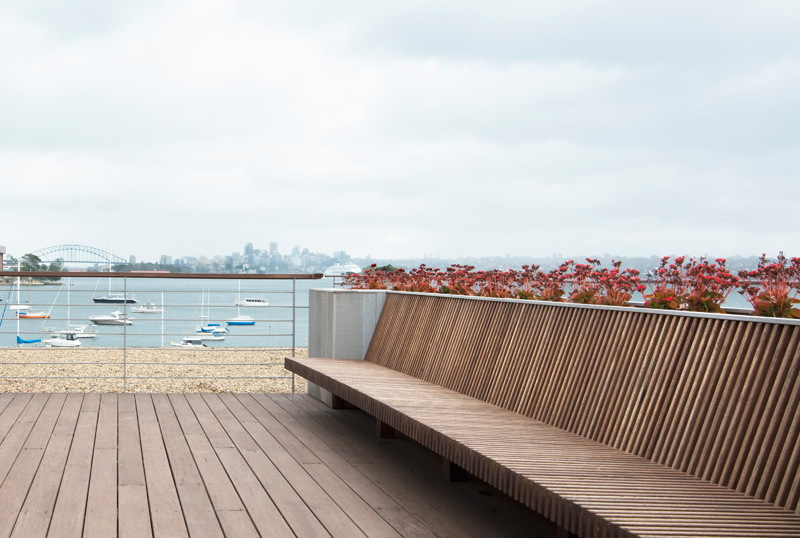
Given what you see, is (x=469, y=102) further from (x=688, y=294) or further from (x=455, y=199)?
(x=688, y=294)

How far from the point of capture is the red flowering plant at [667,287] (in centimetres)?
308

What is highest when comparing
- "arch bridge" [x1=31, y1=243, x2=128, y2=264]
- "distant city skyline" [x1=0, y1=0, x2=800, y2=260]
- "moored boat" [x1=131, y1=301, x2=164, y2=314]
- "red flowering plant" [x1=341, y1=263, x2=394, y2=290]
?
"distant city skyline" [x1=0, y1=0, x2=800, y2=260]

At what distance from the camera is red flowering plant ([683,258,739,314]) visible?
298 centimetres

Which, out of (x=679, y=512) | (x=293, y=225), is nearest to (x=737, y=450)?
(x=679, y=512)

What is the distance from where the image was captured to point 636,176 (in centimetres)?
5553

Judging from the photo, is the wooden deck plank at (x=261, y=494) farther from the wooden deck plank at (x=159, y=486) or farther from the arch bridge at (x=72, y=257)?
the arch bridge at (x=72, y=257)

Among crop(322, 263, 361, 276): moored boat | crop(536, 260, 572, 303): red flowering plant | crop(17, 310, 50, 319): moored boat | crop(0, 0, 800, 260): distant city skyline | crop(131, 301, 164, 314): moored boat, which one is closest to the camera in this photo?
crop(536, 260, 572, 303): red flowering plant

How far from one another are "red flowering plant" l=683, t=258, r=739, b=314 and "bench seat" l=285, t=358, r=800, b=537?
77 cm

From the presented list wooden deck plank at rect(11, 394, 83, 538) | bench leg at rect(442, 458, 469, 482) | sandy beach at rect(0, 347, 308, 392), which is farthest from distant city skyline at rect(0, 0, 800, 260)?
bench leg at rect(442, 458, 469, 482)

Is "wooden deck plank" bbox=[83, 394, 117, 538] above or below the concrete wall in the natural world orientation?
below

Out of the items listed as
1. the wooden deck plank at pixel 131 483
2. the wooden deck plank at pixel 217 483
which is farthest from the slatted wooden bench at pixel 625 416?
the wooden deck plank at pixel 131 483

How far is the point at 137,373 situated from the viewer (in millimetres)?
11219

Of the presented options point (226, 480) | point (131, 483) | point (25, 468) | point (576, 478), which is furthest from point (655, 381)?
point (25, 468)

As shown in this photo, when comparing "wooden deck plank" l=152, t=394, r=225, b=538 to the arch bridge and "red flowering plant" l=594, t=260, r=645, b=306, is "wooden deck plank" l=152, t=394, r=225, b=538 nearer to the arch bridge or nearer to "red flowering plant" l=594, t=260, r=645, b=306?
the arch bridge
